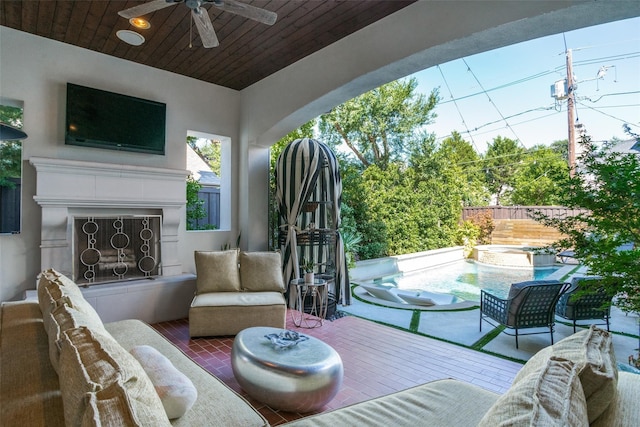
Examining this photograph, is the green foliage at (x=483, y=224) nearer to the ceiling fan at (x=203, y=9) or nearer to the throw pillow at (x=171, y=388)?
the ceiling fan at (x=203, y=9)

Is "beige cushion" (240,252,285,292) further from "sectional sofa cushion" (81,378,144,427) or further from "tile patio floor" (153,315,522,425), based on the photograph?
"sectional sofa cushion" (81,378,144,427)

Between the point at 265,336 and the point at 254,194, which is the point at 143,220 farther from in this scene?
the point at 265,336

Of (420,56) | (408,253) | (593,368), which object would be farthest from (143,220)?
(408,253)

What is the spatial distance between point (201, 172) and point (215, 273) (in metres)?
4.71

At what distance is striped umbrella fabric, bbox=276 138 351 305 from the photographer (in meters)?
4.87

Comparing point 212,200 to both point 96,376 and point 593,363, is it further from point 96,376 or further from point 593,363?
point 593,363

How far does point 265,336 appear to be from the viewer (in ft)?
8.45

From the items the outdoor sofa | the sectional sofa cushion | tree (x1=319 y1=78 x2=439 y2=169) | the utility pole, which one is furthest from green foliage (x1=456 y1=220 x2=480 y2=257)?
the sectional sofa cushion

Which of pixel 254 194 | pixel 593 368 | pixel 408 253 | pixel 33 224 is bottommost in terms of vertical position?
pixel 408 253

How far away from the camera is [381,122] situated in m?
9.91

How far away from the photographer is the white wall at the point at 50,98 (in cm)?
360

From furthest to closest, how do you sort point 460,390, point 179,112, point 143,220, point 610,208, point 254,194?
point 254,194
point 179,112
point 143,220
point 610,208
point 460,390

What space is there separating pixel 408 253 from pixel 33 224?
26.9 feet

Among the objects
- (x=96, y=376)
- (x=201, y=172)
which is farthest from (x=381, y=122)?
(x=96, y=376)
